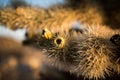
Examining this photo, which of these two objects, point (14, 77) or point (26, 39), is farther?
point (14, 77)

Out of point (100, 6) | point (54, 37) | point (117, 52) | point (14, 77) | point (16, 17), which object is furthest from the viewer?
point (14, 77)

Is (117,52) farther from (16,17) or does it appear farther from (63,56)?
(16,17)

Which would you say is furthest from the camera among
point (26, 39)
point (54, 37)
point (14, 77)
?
point (14, 77)

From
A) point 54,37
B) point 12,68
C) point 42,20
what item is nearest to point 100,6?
point 42,20

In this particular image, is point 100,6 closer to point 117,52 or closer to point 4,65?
point 117,52

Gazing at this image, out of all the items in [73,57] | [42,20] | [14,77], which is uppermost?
[42,20]

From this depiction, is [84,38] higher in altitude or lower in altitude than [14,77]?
higher

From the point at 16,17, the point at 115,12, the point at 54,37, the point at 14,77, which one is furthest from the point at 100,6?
the point at 14,77

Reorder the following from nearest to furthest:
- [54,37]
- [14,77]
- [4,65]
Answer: [54,37] < [14,77] < [4,65]

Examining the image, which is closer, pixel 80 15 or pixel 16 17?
pixel 16 17
